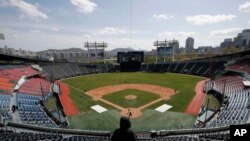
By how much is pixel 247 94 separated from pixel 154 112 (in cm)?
1566

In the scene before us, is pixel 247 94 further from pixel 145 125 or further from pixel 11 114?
pixel 11 114

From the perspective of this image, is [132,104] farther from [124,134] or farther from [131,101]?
[124,134]

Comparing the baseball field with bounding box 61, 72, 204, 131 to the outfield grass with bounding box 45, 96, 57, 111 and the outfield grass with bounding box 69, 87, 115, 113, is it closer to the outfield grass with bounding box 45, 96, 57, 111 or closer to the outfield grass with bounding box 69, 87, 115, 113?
the outfield grass with bounding box 69, 87, 115, 113

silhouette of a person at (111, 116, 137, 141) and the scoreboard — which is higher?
the scoreboard

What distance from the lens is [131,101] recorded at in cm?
4053

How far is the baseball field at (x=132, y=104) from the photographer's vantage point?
29516 mm

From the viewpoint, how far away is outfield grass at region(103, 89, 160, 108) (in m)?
38.8

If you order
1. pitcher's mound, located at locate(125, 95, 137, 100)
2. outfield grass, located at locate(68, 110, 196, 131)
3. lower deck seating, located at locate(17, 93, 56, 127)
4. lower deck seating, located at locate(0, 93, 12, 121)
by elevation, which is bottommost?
outfield grass, located at locate(68, 110, 196, 131)

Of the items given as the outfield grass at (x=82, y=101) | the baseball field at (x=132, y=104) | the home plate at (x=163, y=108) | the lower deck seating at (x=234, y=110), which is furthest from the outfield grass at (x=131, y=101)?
the lower deck seating at (x=234, y=110)

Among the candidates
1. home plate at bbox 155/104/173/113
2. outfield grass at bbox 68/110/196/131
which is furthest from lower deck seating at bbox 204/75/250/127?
home plate at bbox 155/104/173/113

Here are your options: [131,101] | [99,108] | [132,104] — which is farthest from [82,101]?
[132,104]

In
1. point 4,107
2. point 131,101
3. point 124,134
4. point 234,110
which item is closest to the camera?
point 124,134

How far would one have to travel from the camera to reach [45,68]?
7038 centimetres

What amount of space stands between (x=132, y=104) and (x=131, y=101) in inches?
77.3
